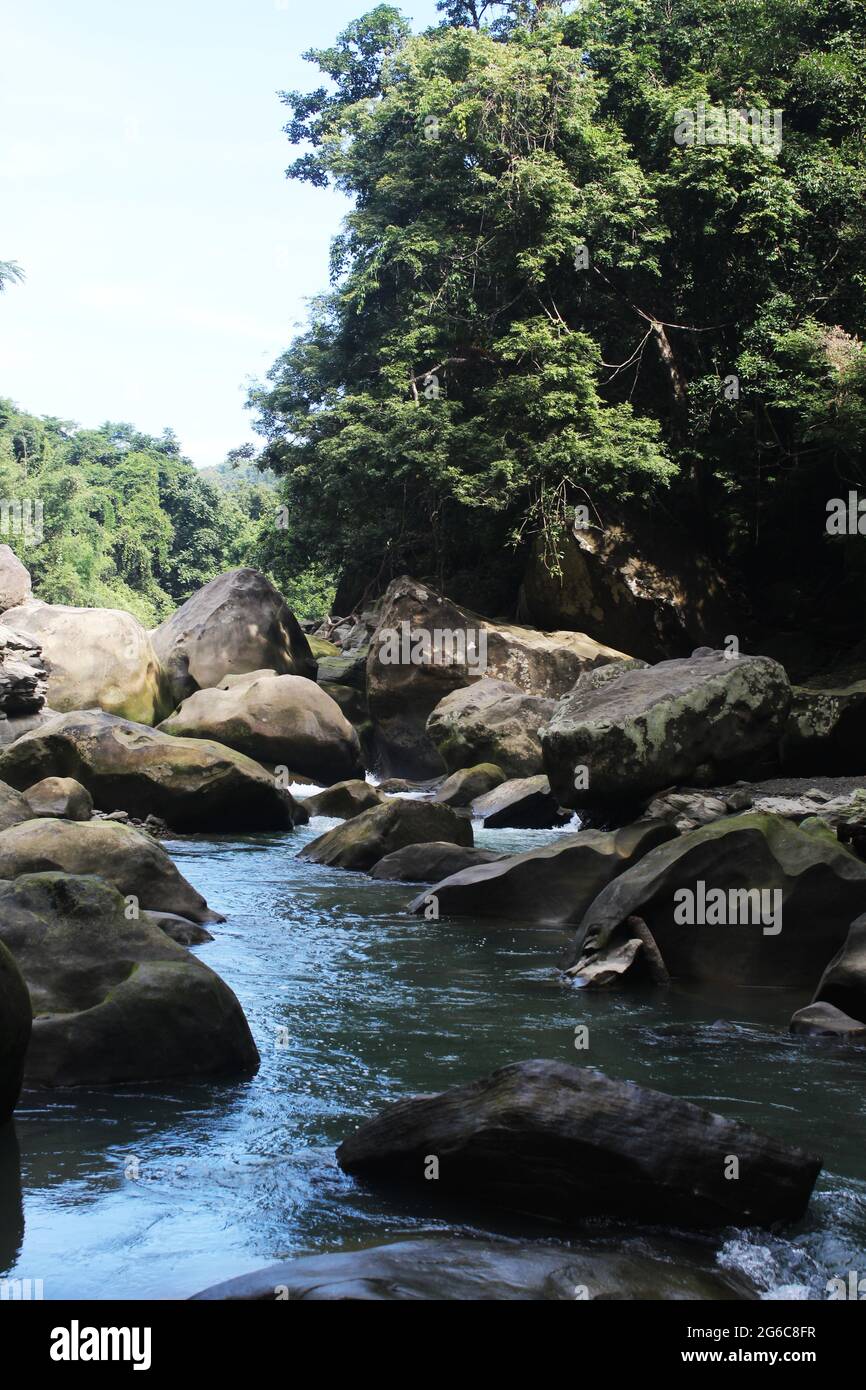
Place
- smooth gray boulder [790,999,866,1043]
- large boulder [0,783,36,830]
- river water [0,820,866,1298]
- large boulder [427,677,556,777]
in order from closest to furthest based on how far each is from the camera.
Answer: river water [0,820,866,1298], smooth gray boulder [790,999,866,1043], large boulder [0,783,36,830], large boulder [427,677,556,777]

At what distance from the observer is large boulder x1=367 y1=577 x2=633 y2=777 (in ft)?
77.2

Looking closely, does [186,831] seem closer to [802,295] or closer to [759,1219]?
[759,1219]

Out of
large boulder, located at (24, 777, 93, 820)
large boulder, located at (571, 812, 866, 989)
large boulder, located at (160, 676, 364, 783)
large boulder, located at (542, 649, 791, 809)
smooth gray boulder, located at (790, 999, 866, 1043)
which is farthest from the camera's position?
large boulder, located at (160, 676, 364, 783)

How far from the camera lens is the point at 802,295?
2414cm

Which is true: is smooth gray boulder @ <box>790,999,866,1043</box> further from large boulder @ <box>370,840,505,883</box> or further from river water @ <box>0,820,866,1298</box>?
large boulder @ <box>370,840,505,883</box>

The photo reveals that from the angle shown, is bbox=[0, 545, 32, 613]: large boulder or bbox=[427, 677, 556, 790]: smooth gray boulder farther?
bbox=[0, 545, 32, 613]: large boulder

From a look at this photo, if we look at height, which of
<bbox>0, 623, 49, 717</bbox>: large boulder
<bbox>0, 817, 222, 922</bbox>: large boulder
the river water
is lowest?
the river water

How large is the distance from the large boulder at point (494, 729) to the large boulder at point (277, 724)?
1.57 m

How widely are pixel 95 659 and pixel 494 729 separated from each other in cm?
659

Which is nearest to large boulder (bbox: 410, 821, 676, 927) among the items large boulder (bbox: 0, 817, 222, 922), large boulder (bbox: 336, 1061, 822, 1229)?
large boulder (bbox: 0, 817, 222, 922)

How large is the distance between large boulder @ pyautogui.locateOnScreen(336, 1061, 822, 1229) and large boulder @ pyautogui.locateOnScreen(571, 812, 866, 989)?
357 centimetres

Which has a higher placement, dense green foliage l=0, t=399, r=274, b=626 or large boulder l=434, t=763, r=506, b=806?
dense green foliage l=0, t=399, r=274, b=626

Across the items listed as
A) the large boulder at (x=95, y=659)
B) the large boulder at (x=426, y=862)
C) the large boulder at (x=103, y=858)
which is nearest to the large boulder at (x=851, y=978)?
the large boulder at (x=103, y=858)

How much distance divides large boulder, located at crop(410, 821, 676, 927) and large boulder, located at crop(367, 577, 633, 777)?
12.8 metres
